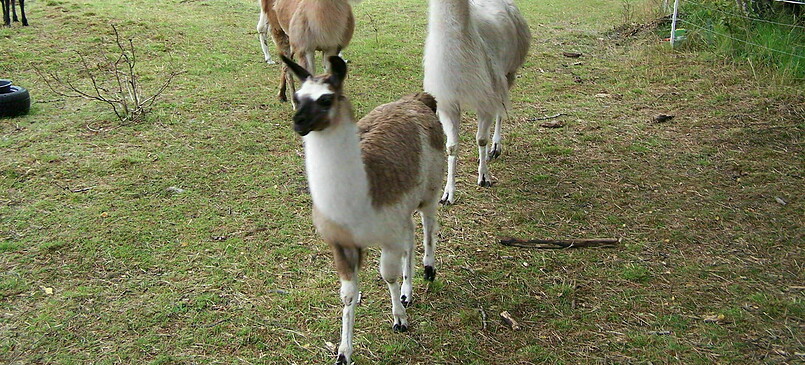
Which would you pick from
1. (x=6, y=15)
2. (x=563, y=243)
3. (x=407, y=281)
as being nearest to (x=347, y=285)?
(x=407, y=281)

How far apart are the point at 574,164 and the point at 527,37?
1087 millimetres

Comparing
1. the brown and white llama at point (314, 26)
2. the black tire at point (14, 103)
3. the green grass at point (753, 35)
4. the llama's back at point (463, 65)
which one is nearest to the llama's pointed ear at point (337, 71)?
the llama's back at point (463, 65)

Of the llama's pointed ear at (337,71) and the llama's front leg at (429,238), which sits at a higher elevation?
the llama's pointed ear at (337,71)

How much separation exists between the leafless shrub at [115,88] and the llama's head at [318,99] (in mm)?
3352

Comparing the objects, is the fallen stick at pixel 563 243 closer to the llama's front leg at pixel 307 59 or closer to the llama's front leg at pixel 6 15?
the llama's front leg at pixel 307 59

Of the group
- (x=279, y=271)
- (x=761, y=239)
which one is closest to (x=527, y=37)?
(x=761, y=239)

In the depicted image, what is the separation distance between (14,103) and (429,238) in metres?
4.23

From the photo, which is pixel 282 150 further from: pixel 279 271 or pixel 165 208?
pixel 279 271

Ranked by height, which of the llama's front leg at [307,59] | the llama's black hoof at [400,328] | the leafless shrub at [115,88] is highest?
the llama's front leg at [307,59]

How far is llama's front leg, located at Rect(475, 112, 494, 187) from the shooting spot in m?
4.14

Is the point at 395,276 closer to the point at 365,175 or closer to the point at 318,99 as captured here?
the point at 365,175

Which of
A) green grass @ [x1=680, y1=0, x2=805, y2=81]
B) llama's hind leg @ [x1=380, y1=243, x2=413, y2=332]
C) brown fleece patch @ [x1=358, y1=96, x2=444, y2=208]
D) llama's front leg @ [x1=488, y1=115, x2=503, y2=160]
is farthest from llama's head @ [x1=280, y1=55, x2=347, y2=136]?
green grass @ [x1=680, y1=0, x2=805, y2=81]

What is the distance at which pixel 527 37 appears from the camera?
16.0 feet

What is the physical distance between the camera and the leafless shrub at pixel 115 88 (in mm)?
5371
